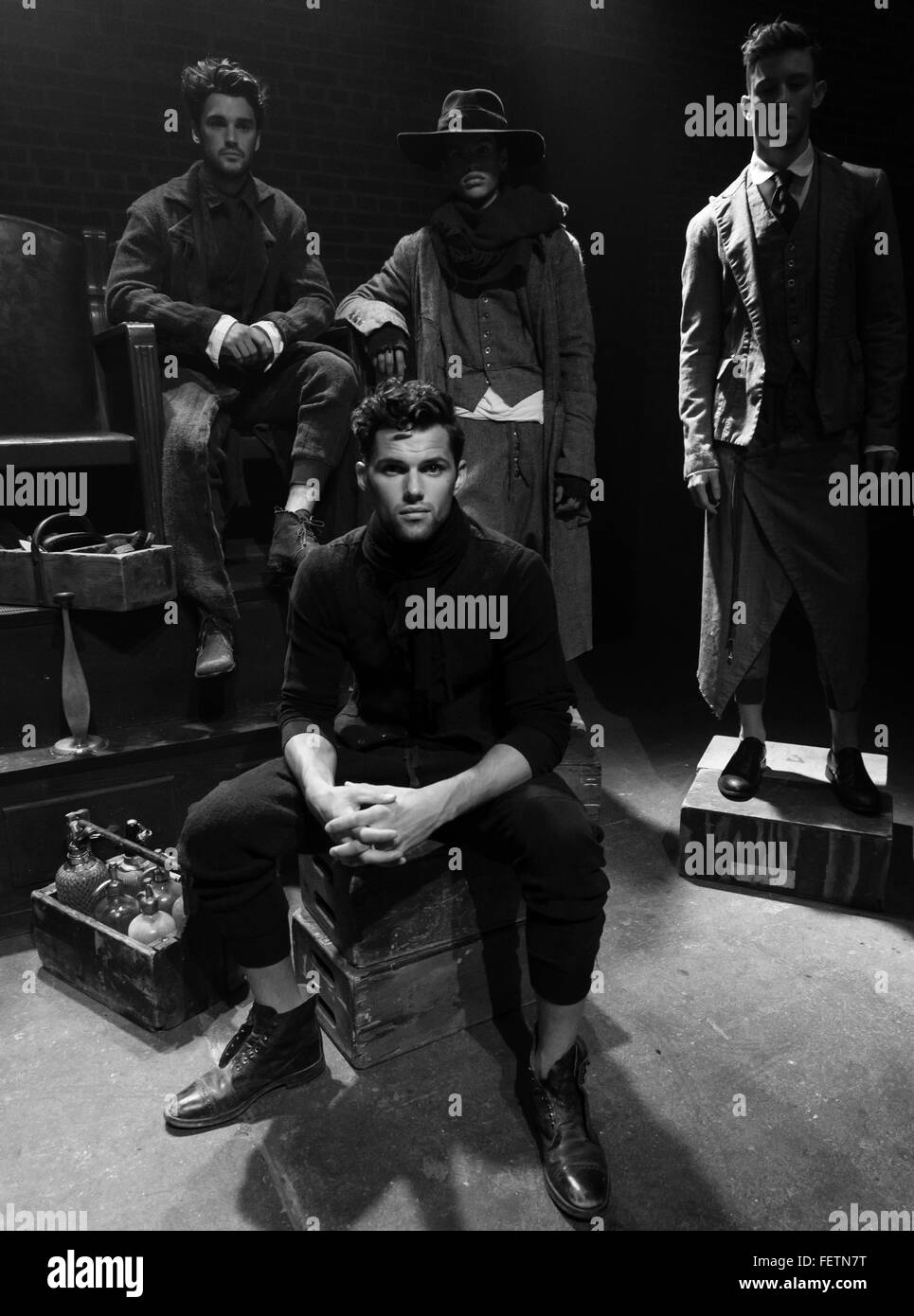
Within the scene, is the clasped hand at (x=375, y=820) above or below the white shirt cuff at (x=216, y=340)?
below

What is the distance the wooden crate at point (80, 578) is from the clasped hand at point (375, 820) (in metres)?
1.30

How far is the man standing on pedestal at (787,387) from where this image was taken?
9.44ft

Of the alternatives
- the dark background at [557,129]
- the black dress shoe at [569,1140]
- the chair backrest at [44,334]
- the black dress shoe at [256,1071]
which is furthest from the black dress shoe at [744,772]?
the chair backrest at [44,334]

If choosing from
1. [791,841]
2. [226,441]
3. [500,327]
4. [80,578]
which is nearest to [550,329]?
[500,327]

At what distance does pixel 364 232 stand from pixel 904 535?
4.02 m

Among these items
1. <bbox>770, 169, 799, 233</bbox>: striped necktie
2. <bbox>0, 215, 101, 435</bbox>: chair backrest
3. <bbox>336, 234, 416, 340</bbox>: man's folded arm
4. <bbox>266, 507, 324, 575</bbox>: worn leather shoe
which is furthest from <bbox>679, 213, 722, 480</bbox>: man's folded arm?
<bbox>0, 215, 101, 435</bbox>: chair backrest

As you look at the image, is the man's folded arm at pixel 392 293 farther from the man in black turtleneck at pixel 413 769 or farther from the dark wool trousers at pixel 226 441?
the man in black turtleneck at pixel 413 769

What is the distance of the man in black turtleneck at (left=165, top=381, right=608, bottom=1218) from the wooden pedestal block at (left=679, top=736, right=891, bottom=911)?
109 centimetres

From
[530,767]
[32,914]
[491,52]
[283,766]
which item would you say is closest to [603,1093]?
[530,767]

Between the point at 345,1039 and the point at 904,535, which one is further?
the point at 904,535

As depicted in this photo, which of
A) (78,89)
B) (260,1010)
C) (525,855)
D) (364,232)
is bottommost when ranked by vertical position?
(260,1010)

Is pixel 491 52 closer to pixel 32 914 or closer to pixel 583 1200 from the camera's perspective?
pixel 32 914

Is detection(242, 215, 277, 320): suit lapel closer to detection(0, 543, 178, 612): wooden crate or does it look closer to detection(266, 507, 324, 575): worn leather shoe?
detection(266, 507, 324, 575): worn leather shoe

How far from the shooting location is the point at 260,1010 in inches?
86.7
